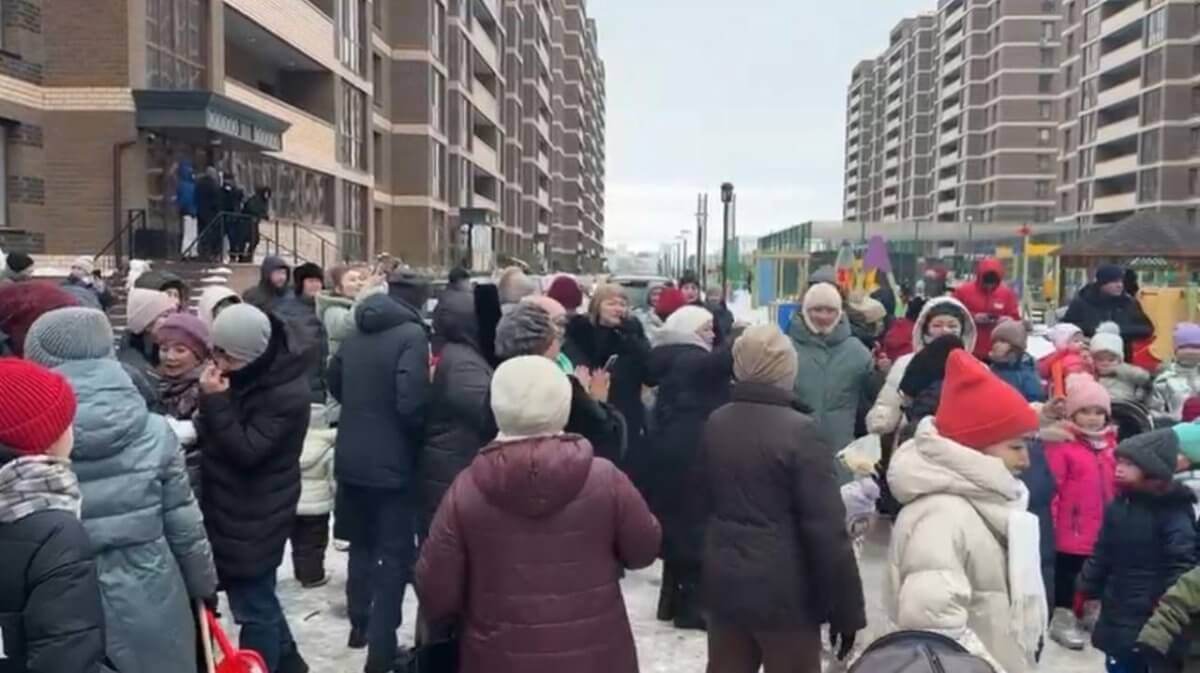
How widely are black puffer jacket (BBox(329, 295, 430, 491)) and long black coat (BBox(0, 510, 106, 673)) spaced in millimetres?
2730

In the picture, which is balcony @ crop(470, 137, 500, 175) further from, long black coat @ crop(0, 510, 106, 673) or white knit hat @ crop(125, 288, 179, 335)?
long black coat @ crop(0, 510, 106, 673)

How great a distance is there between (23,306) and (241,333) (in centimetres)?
112

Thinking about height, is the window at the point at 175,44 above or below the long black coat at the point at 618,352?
above

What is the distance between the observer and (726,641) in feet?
15.4

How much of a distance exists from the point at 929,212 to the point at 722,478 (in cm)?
13650

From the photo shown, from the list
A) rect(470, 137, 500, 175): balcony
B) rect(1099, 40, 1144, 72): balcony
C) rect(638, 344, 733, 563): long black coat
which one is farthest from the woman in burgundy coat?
rect(1099, 40, 1144, 72): balcony

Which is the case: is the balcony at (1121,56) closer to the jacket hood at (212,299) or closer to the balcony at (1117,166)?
the balcony at (1117,166)

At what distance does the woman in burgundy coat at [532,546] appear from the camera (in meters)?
3.66

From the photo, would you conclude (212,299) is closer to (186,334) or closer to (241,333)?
(186,334)

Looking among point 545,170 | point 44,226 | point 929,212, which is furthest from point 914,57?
point 44,226

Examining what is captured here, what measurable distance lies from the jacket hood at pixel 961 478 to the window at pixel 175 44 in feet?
65.4

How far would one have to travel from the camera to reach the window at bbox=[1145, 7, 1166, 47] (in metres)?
73.9

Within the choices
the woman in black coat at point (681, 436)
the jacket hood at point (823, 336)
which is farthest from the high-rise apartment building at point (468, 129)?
the woman in black coat at point (681, 436)

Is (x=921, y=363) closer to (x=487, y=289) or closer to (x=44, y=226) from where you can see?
(x=487, y=289)
